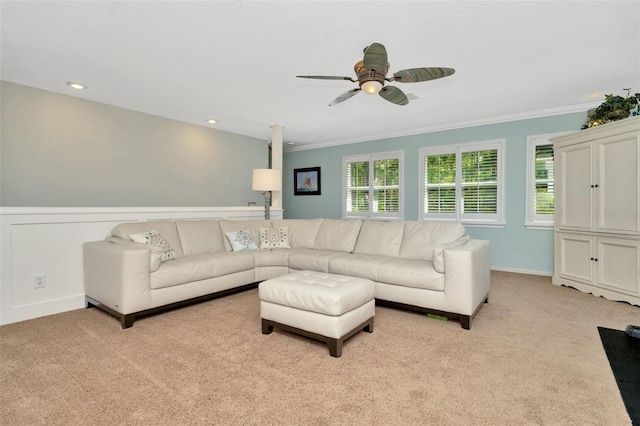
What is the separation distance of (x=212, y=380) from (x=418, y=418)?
119 cm

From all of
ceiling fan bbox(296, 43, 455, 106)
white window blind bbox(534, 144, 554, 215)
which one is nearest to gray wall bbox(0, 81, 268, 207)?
ceiling fan bbox(296, 43, 455, 106)

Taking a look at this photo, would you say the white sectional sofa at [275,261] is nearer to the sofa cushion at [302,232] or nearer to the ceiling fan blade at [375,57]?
the sofa cushion at [302,232]

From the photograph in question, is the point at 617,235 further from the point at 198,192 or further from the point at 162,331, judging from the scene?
the point at 198,192

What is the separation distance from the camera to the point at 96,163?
4203mm

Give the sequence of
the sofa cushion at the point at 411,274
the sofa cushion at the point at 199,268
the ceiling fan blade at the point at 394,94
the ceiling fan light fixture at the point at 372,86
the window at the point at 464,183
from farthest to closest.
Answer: the window at the point at 464,183, the sofa cushion at the point at 199,268, the sofa cushion at the point at 411,274, the ceiling fan blade at the point at 394,94, the ceiling fan light fixture at the point at 372,86

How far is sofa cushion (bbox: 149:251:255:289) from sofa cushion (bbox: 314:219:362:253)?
3.40 ft

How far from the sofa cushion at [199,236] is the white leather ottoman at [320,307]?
5.65 ft

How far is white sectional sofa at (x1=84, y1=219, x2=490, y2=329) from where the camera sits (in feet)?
9.30

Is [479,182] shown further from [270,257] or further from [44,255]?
[44,255]

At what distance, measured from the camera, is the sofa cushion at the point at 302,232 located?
15.1ft

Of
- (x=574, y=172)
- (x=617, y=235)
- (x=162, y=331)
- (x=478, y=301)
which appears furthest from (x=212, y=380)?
(x=574, y=172)

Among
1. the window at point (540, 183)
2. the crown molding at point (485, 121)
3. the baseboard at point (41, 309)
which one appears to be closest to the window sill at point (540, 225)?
the window at point (540, 183)

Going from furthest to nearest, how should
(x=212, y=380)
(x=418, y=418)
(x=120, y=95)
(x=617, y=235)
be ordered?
(x=120, y=95) < (x=617, y=235) < (x=212, y=380) < (x=418, y=418)

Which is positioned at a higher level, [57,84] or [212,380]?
[57,84]
